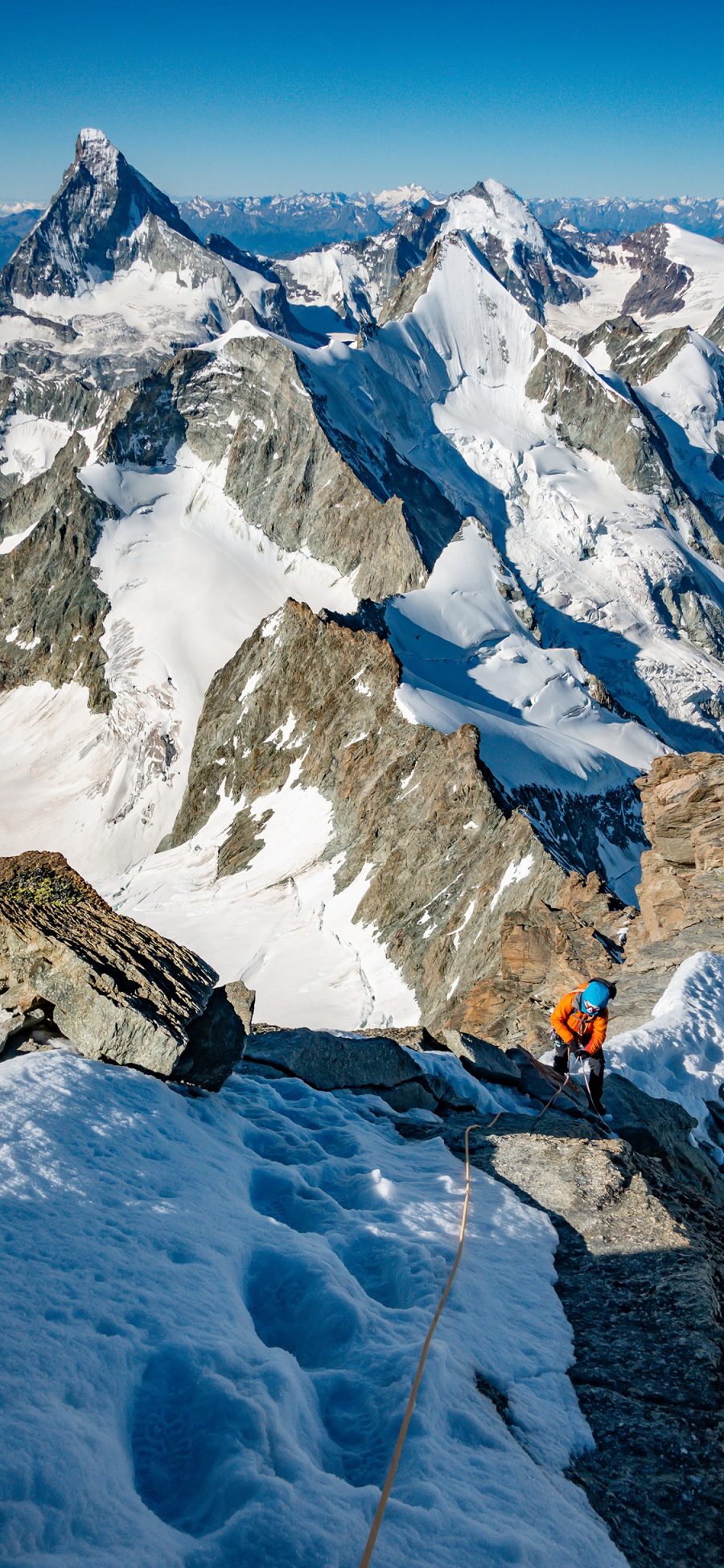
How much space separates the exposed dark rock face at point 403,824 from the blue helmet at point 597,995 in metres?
6.80

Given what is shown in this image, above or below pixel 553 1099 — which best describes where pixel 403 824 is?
below

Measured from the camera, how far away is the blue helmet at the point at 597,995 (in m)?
12.5

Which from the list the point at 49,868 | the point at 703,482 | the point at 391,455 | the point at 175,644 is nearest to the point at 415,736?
the point at 49,868

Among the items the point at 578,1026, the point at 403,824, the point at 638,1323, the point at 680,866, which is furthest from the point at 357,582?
the point at 638,1323

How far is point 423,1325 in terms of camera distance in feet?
21.5

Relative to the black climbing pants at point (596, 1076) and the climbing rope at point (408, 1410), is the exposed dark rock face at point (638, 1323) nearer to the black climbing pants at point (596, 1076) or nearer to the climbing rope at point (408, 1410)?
the climbing rope at point (408, 1410)

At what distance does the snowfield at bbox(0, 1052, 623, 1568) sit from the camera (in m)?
4.40

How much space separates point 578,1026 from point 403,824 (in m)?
33.7

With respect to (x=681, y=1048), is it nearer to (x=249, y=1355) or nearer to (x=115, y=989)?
(x=115, y=989)

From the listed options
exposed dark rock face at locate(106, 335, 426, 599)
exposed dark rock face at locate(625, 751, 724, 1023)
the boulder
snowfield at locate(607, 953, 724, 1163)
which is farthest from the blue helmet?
exposed dark rock face at locate(106, 335, 426, 599)

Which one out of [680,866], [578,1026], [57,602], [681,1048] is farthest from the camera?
[57,602]

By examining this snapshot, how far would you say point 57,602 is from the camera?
361 ft

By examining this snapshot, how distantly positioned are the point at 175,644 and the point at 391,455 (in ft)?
189

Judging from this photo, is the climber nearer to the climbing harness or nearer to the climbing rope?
the climbing harness
